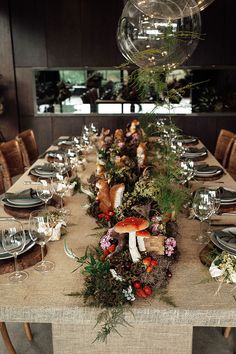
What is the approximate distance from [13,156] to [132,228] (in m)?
2.20

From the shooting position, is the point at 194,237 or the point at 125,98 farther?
the point at 125,98

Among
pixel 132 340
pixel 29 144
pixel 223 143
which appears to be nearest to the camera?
pixel 132 340

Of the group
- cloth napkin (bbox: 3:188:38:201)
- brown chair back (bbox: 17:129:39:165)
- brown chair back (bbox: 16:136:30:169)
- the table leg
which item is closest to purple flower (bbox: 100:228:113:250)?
the table leg

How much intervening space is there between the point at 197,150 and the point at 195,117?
194 centimetres

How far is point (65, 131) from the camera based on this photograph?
16.8ft

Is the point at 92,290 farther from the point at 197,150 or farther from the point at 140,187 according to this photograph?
the point at 197,150

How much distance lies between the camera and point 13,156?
125 inches

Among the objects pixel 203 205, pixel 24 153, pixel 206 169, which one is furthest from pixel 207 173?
pixel 24 153

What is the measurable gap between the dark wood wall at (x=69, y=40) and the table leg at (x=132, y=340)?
381cm

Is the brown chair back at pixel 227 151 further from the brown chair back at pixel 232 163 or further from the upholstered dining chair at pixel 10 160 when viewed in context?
the upholstered dining chair at pixel 10 160

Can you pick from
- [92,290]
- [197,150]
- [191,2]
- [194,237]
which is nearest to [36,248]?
[92,290]

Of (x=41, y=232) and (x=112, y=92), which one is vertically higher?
(x=112, y=92)

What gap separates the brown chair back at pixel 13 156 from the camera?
10.2ft

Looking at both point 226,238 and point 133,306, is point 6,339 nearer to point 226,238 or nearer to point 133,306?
point 133,306
